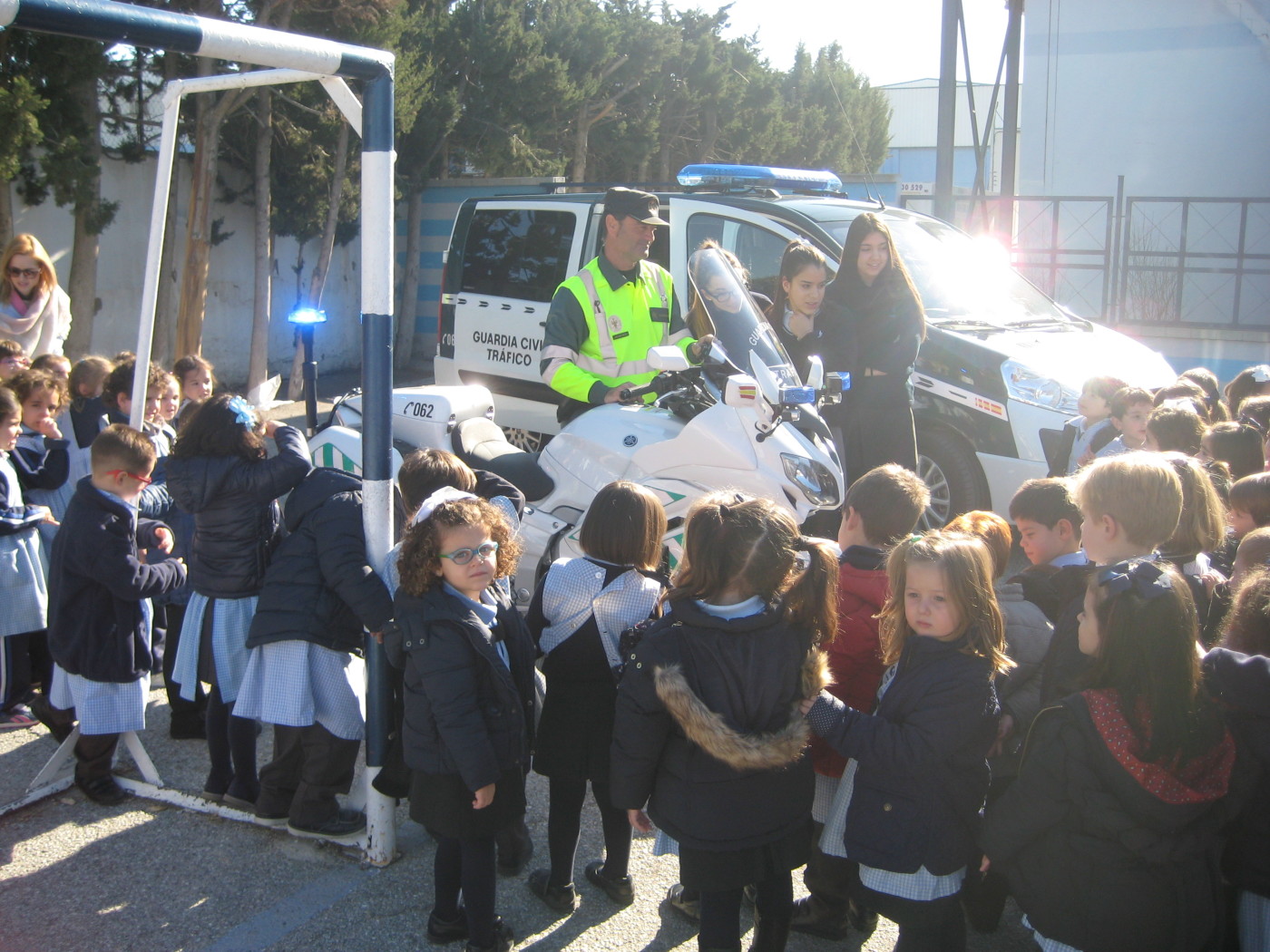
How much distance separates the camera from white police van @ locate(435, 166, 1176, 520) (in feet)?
20.6

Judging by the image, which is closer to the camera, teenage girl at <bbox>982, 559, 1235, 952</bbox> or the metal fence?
teenage girl at <bbox>982, 559, 1235, 952</bbox>

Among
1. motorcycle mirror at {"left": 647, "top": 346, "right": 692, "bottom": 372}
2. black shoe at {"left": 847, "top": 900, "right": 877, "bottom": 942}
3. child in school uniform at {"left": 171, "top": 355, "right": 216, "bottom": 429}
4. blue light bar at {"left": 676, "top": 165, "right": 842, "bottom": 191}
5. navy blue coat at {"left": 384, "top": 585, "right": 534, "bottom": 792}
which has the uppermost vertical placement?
blue light bar at {"left": 676, "top": 165, "right": 842, "bottom": 191}

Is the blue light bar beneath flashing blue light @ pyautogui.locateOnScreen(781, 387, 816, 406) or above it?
above

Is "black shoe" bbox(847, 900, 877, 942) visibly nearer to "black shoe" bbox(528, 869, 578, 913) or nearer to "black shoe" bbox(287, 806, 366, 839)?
"black shoe" bbox(528, 869, 578, 913)

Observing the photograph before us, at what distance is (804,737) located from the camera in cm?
261

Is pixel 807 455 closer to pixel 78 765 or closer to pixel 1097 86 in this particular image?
pixel 78 765

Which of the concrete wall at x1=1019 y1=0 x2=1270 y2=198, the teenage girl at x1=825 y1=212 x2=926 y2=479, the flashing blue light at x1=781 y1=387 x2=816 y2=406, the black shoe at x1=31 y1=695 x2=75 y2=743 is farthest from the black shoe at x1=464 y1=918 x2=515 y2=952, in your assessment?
the concrete wall at x1=1019 y1=0 x2=1270 y2=198

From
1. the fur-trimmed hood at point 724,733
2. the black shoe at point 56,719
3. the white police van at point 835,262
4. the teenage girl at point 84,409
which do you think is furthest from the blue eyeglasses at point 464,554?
the white police van at point 835,262

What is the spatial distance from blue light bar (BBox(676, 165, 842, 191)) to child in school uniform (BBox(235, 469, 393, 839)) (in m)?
4.92

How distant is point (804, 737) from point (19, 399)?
11.5 ft

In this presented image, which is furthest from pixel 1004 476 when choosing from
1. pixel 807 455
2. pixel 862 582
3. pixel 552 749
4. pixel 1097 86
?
pixel 1097 86

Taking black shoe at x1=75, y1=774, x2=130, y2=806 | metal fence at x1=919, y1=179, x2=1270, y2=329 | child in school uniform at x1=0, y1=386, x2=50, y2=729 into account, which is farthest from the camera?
metal fence at x1=919, y1=179, x2=1270, y2=329

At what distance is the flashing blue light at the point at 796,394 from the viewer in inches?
155

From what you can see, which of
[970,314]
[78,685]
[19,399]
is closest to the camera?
[78,685]
